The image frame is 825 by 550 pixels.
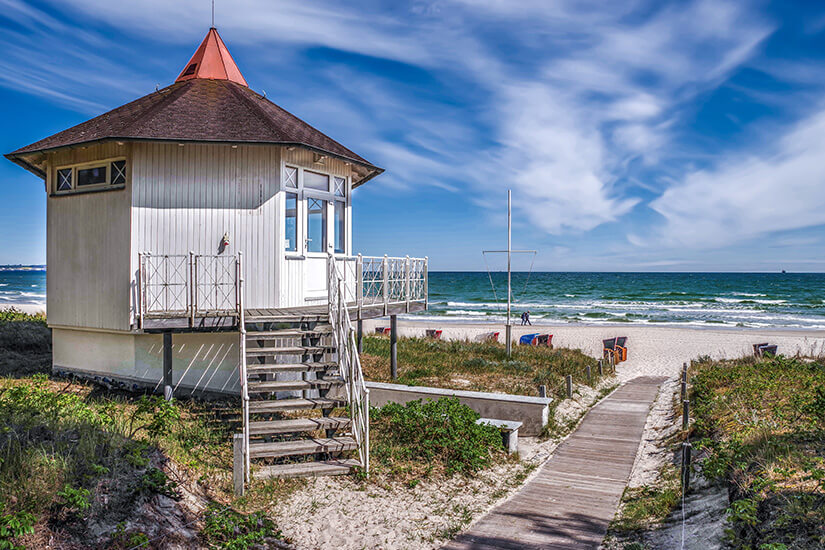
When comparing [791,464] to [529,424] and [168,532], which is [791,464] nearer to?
[529,424]

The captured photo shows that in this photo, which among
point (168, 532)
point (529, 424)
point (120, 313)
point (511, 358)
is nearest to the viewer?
point (168, 532)

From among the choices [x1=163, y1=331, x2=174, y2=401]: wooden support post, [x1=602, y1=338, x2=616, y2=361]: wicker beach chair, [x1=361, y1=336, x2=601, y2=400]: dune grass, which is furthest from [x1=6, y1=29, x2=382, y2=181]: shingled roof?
[x1=602, y1=338, x2=616, y2=361]: wicker beach chair

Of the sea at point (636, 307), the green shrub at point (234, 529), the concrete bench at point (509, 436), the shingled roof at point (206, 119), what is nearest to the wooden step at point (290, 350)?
the green shrub at point (234, 529)

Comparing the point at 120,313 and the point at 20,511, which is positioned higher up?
the point at 120,313

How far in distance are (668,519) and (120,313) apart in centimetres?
971

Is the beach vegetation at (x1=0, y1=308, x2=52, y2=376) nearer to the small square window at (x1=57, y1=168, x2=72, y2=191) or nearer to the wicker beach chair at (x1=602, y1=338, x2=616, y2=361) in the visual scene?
the small square window at (x1=57, y1=168, x2=72, y2=191)

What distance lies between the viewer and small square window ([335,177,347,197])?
1264 cm

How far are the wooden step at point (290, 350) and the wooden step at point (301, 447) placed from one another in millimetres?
1548

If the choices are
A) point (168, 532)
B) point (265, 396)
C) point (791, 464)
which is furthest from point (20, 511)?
point (791, 464)

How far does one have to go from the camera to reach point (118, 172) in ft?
34.6

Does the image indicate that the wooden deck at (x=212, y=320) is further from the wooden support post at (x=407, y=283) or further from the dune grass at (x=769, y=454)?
the dune grass at (x=769, y=454)

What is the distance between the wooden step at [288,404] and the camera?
26.4 feet

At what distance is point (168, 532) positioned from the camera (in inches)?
212

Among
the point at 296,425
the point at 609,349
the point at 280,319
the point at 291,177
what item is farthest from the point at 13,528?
the point at 609,349
